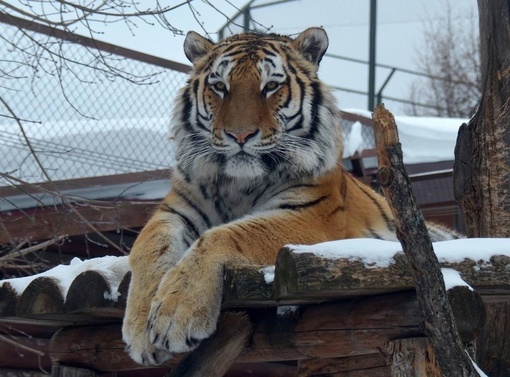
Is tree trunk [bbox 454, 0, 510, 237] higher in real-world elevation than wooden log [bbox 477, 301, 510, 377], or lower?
higher

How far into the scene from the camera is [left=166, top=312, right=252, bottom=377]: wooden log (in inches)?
105

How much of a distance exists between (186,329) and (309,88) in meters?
1.26

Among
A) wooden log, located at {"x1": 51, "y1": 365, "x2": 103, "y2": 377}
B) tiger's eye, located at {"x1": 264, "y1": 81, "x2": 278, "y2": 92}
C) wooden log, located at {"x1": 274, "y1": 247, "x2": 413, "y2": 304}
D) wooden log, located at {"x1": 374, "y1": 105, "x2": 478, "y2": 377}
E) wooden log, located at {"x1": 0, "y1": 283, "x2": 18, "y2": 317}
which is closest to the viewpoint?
wooden log, located at {"x1": 374, "y1": 105, "x2": 478, "y2": 377}

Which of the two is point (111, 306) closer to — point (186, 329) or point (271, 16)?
point (186, 329)

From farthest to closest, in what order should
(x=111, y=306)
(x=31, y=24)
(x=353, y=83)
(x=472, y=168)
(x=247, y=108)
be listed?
(x=353, y=83)
(x=31, y=24)
(x=472, y=168)
(x=247, y=108)
(x=111, y=306)

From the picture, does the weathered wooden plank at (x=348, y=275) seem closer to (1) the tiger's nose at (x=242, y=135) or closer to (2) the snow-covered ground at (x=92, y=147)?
(1) the tiger's nose at (x=242, y=135)

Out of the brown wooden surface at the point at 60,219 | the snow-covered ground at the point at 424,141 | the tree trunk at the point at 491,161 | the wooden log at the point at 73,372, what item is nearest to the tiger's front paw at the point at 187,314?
the wooden log at the point at 73,372

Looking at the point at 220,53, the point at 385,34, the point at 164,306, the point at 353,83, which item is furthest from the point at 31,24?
the point at 385,34

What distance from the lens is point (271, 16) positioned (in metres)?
9.63

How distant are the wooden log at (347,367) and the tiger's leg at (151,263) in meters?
0.60

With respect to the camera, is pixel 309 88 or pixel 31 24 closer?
pixel 309 88

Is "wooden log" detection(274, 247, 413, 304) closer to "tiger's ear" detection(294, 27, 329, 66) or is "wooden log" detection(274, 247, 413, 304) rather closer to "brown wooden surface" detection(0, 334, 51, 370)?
"tiger's ear" detection(294, 27, 329, 66)

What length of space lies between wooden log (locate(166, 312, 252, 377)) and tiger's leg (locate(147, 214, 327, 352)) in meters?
0.21

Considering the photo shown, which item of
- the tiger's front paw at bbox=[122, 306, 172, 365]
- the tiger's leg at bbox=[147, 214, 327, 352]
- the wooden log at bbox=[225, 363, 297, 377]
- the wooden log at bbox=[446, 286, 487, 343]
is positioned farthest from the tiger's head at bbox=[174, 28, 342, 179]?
the wooden log at bbox=[225, 363, 297, 377]
